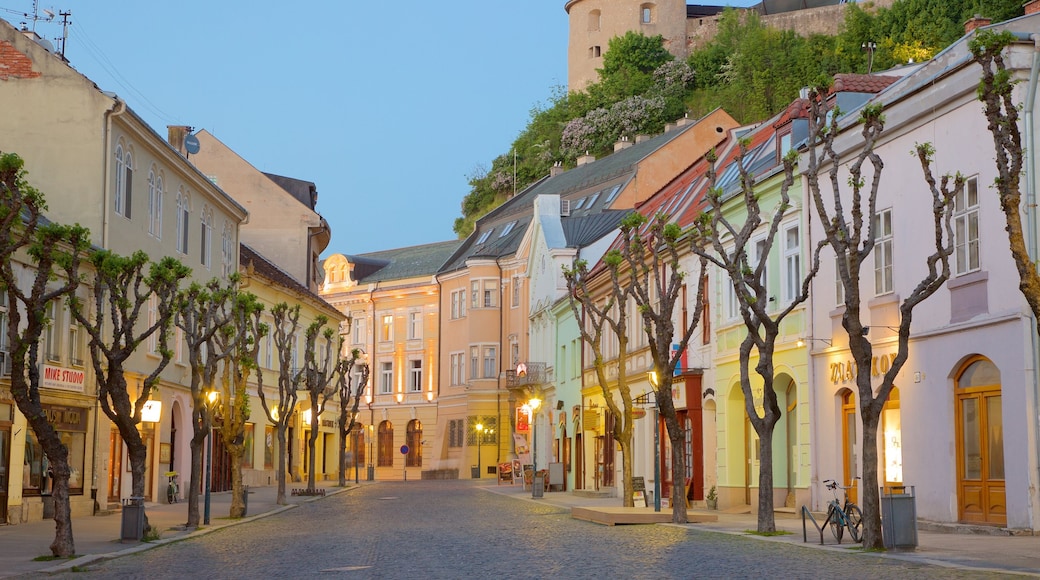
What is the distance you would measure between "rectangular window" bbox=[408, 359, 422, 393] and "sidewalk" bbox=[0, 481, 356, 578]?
43501mm

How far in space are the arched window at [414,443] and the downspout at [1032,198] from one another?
61769 millimetres

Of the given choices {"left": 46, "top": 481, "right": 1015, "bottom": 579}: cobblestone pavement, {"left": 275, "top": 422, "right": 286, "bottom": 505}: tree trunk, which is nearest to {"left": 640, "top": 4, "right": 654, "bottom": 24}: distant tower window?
{"left": 275, "top": 422, "right": 286, "bottom": 505}: tree trunk

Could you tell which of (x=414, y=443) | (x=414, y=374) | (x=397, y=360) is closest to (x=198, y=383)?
(x=414, y=443)

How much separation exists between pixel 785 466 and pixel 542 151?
218 ft

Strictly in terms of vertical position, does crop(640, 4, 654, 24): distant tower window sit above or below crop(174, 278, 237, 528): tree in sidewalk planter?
above

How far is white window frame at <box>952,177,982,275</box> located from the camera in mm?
21812

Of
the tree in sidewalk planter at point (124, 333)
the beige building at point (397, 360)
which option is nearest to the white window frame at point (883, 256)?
the tree in sidewalk planter at point (124, 333)

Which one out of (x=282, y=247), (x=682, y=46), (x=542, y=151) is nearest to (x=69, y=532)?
(x=282, y=247)

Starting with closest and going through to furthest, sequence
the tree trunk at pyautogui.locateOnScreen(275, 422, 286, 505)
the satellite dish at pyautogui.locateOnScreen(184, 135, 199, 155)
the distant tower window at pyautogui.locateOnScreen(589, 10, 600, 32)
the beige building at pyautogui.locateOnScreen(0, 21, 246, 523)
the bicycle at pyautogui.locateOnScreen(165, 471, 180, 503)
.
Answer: the beige building at pyautogui.locateOnScreen(0, 21, 246, 523) → the tree trunk at pyautogui.locateOnScreen(275, 422, 286, 505) → the bicycle at pyautogui.locateOnScreen(165, 471, 180, 503) → the satellite dish at pyautogui.locateOnScreen(184, 135, 199, 155) → the distant tower window at pyautogui.locateOnScreen(589, 10, 600, 32)

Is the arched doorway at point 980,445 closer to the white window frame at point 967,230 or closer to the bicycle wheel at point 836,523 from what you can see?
the white window frame at point 967,230

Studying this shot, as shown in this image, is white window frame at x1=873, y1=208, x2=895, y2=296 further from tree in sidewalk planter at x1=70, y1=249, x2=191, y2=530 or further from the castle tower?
the castle tower

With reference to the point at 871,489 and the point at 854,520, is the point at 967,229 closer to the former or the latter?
the point at 854,520

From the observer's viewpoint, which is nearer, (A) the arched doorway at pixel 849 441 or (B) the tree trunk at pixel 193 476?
(B) the tree trunk at pixel 193 476

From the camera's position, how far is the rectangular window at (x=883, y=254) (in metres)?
24.9
